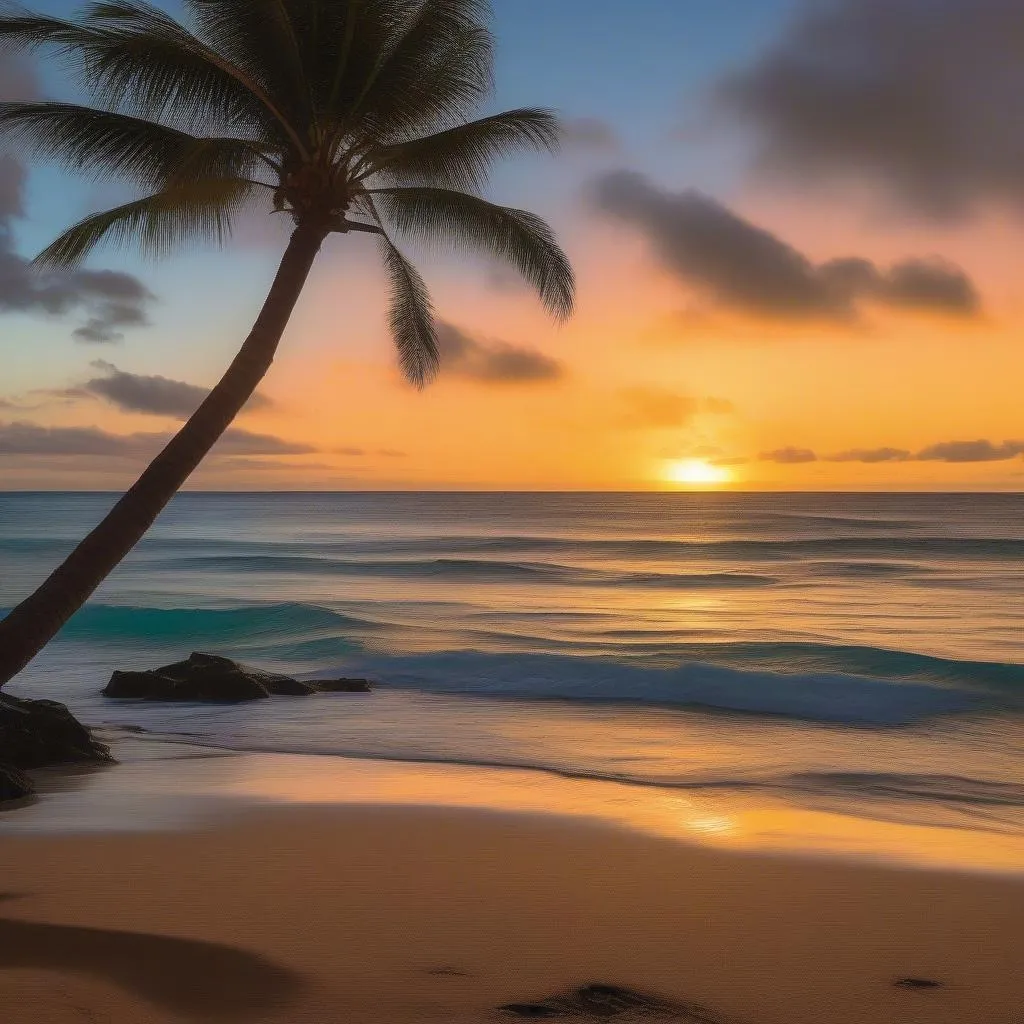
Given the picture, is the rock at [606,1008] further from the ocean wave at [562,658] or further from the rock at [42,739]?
the ocean wave at [562,658]

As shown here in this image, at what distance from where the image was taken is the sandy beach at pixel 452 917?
547 cm

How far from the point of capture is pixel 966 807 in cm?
1105

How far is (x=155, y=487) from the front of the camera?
28.6 feet

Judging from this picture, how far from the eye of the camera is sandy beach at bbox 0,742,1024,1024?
547 cm

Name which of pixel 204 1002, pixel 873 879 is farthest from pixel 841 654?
pixel 204 1002

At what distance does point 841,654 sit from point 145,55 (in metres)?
18.8

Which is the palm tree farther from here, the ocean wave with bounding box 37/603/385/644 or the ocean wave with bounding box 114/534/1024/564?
the ocean wave with bounding box 114/534/1024/564

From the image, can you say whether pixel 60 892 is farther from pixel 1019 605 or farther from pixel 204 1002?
pixel 1019 605

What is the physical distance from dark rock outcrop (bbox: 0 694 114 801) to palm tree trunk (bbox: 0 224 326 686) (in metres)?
3.10

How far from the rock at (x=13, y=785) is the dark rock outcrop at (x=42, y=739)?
0.73m

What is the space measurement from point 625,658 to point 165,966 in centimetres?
1814

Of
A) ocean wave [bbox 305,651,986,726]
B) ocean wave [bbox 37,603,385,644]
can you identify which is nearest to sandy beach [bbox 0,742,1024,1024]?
ocean wave [bbox 305,651,986,726]

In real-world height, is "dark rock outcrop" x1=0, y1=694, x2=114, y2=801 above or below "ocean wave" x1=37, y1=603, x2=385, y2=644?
below

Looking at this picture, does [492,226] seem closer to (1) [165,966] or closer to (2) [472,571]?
(1) [165,966]
